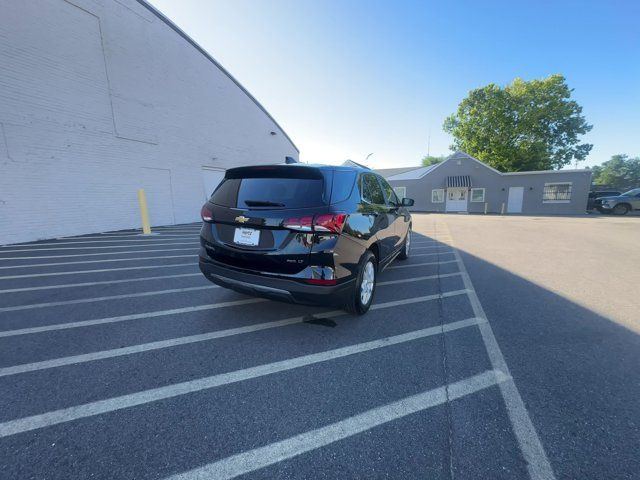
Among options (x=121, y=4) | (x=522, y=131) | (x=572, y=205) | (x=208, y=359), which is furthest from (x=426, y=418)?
(x=522, y=131)

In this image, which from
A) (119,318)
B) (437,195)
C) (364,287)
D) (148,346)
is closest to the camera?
(148,346)

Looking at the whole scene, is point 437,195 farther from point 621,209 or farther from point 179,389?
point 179,389

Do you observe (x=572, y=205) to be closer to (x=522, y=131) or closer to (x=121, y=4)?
(x=522, y=131)

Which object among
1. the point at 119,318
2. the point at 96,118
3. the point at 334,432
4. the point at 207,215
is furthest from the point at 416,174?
the point at 334,432

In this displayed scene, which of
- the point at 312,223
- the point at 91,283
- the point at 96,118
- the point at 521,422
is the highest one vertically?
the point at 96,118

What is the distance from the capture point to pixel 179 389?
221cm

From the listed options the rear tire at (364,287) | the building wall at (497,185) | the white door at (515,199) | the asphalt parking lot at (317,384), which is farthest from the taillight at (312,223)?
the white door at (515,199)

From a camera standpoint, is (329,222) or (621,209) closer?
(329,222)

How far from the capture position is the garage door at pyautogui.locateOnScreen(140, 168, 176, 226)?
11.2m

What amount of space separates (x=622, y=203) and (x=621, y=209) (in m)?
0.47

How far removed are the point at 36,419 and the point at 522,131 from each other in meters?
40.3

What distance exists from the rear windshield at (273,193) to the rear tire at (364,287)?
3.26 ft

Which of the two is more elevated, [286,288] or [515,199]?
[515,199]

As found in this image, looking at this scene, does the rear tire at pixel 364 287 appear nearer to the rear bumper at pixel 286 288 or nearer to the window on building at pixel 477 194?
the rear bumper at pixel 286 288
